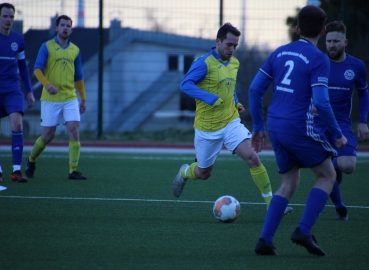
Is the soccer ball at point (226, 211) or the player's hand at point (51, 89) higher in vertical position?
the player's hand at point (51, 89)

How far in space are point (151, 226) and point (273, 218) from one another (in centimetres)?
165

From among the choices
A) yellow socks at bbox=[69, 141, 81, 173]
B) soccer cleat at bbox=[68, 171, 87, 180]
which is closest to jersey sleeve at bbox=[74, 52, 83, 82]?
yellow socks at bbox=[69, 141, 81, 173]

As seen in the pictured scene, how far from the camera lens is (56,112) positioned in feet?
32.8

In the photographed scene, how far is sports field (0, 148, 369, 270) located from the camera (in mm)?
4906

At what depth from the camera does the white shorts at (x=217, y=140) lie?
7.28m

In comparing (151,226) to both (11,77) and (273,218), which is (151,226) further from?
(11,77)

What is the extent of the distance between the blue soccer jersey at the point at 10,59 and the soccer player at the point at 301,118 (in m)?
5.15

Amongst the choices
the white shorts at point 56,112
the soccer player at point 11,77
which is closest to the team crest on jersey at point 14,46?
the soccer player at point 11,77

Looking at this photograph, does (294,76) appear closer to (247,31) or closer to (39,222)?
(39,222)

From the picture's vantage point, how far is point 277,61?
16.7 feet

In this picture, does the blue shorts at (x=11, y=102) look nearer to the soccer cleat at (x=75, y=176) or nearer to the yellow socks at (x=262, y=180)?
the soccer cleat at (x=75, y=176)

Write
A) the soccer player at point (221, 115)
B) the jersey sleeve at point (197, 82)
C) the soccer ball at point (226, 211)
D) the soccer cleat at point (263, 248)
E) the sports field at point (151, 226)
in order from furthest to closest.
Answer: the soccer player at point (221, 115)
the jersey sleeve at point (197, 82)
the soccer ball at point (226, 211)
the soccer cleat at point (263, 248)
the sports field at point (151, 226)

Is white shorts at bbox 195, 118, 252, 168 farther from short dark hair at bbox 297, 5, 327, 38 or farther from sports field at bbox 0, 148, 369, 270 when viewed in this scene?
short dark hair at bbox 297, 5, 327, 38

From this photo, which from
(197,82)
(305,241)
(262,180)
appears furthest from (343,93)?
(305,241)
